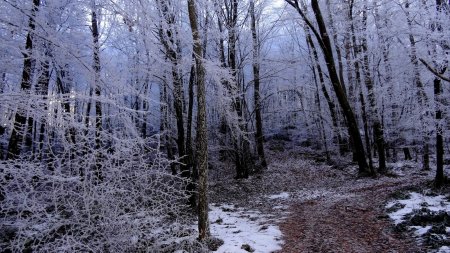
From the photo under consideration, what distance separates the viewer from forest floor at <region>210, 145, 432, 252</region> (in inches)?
274

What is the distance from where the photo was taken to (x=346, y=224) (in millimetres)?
8219

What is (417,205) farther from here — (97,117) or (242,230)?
(97,117)

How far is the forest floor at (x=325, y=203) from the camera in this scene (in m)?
Answer: 6.95

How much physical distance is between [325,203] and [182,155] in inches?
199

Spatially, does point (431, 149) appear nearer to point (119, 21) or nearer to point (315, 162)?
point (315, 162)

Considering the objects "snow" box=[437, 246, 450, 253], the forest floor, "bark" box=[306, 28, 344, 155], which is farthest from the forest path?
"bark" box=[306, 28, 344, 155]

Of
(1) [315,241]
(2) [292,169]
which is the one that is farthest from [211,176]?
(1) [315,241]

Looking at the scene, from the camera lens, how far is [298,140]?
1252 inches

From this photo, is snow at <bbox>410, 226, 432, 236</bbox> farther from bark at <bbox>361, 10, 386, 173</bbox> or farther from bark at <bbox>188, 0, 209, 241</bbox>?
bark at <bbox>361, 10, 386, 173</bbox>

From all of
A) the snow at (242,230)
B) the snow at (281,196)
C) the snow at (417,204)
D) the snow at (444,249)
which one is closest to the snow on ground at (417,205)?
the snow at (417,204)

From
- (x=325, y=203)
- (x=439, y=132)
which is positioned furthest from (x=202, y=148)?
(x=439, y=132)

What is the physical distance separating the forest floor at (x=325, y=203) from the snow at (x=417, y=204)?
246mm

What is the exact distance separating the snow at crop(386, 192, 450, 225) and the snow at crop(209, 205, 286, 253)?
9.60ft

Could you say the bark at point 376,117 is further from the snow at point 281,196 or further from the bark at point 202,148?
the bark at point 202,148
